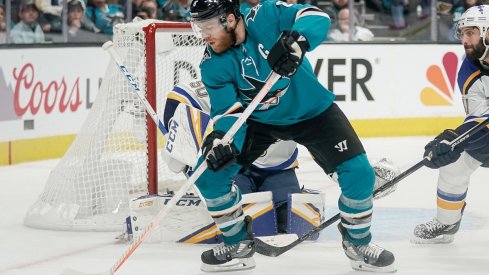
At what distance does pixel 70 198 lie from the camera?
477cm

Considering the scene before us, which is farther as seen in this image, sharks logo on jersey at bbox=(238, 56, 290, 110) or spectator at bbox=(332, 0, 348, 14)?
spectator at bbox=(332, 0, 348, 14)

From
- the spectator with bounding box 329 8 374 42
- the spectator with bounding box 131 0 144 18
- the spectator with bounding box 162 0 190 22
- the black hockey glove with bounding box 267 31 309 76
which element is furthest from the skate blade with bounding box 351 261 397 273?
the spectator with bounding box 329 8 374 42

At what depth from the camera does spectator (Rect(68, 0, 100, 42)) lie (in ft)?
24.0

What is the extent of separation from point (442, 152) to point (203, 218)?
0.95 metres

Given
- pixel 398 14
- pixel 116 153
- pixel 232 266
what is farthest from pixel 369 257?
pixel 398 14

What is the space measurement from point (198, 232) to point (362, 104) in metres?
4.19

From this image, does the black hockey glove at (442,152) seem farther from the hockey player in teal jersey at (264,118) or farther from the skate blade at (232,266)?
the skate blade at (232,266)

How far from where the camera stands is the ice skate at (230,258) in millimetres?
3900

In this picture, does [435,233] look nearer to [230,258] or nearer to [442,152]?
[442,152]

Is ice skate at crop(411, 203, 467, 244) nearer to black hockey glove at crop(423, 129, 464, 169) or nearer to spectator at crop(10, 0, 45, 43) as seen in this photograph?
black hockey glove at crop(423, 129, 464, 169)

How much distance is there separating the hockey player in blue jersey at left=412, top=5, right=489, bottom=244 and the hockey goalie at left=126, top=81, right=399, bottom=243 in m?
0.25

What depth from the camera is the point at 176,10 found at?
8055 millimetres

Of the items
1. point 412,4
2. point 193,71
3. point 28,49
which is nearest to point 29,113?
point 28,49

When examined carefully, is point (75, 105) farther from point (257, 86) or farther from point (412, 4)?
point (257, 86)
